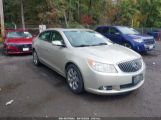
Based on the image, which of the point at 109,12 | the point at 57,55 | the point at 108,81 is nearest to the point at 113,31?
the point at 57,55

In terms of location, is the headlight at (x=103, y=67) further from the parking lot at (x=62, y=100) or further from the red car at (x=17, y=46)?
the red car at (x=17, y=46)

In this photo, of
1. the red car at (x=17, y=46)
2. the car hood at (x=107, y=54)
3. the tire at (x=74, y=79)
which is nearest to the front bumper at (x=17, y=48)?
the red car at (x=17, y=46)

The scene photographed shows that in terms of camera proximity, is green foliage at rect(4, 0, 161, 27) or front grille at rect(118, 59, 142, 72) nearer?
front grille at rect(118, 59, 142, 72)

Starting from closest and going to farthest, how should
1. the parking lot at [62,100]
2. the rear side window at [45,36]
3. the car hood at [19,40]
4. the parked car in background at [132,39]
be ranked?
the parking lot at [62,100], the rear side window at [45,36], the parked car in background at [132,39], the car hood at [19,40]

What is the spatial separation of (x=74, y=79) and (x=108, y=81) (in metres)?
0.98

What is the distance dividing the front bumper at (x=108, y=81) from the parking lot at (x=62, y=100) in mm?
292

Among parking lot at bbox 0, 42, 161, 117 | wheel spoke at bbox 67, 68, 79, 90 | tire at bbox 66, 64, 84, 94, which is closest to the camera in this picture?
parking lot at bbox 0, 42, 161, 117

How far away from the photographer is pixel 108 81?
4.22m

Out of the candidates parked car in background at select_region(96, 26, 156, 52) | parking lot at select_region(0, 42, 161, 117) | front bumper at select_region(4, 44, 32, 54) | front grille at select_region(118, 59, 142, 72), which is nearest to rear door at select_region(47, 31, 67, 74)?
parking lot at select_region(0, 42, 161, 117)

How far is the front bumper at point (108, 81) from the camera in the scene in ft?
13.8

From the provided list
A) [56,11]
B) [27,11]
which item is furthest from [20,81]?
[27,11]

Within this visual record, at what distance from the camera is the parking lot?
402cm

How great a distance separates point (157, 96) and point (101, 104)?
4.69 feet

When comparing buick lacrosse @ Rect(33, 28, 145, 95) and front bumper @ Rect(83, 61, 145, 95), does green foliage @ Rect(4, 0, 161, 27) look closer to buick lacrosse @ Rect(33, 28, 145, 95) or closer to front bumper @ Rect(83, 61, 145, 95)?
buick lacrosse @ Rect(33, 28, 145, 95)
